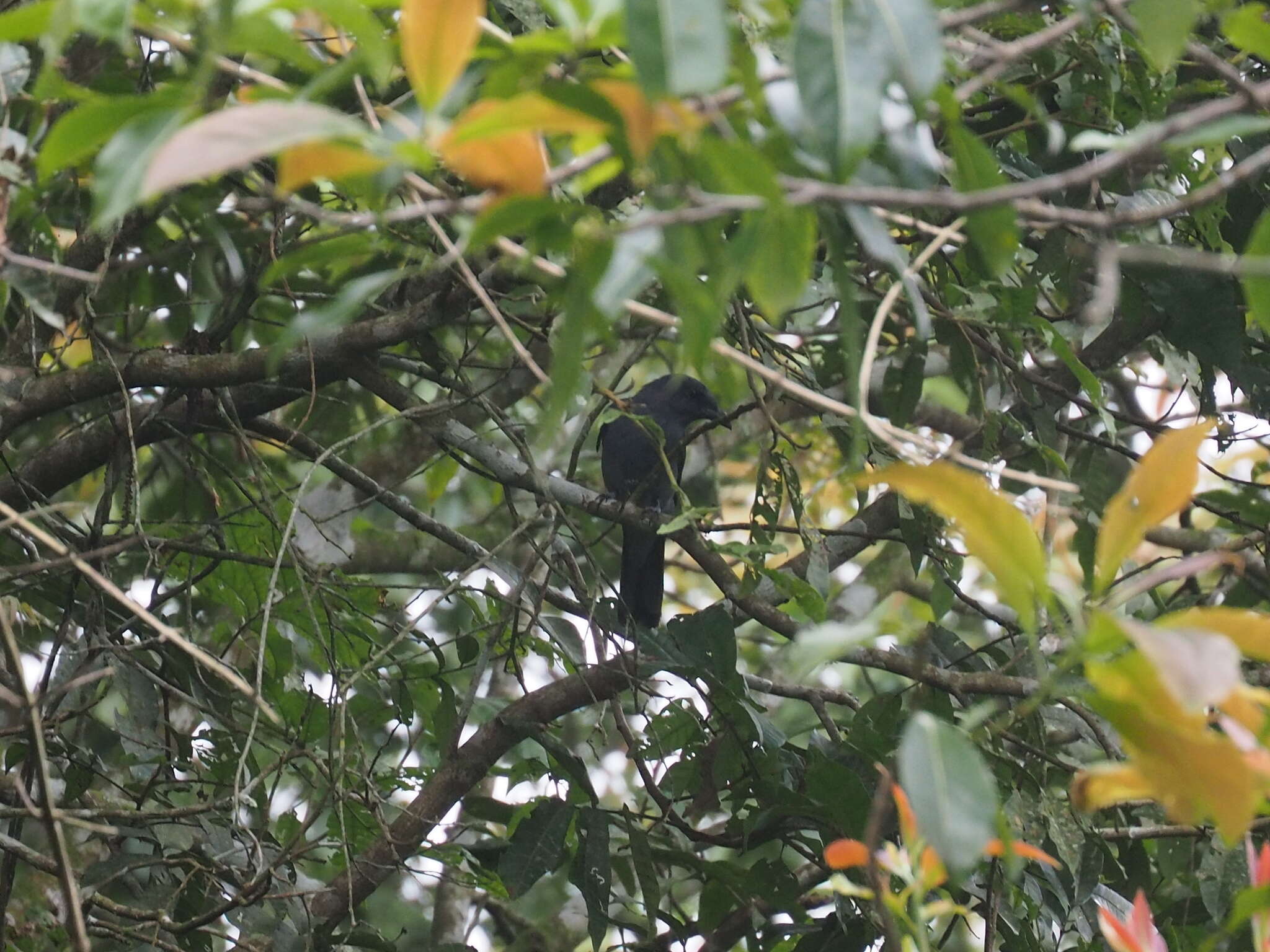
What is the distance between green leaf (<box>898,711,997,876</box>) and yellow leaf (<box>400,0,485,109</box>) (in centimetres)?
81

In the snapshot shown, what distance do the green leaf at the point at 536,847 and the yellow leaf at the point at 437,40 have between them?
8.28ft

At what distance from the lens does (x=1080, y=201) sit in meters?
3.46

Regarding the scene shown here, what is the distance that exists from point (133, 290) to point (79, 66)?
56.1 inches

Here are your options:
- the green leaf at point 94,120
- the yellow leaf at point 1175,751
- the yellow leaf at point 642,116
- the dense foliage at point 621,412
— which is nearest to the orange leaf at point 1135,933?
the dense foliage at point 621,412

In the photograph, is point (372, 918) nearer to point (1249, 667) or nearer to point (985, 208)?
point (1249, 667)

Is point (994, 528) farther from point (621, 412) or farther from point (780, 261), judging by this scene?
point (621, 412)

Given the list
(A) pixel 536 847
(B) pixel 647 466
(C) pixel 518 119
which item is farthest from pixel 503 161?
(B) pixel 647 466

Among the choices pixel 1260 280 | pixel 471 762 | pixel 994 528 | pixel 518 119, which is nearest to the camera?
pixel 518 119

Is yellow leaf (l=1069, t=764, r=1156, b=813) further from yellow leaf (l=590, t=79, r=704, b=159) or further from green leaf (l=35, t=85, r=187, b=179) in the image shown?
green leaf (l=35, t=85, r=187, b=179)

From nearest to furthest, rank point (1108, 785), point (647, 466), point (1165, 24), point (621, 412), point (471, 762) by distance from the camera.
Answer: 1. point (1108, 785)
2. point (1165, 24)
3. point (621, 412)
4. point (471, 762)
5. point (647, 466)

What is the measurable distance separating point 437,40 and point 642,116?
0.75 ft

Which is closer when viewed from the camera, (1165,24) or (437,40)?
(437,40)

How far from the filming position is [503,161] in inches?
52.1

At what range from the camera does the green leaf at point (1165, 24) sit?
67.6 inches
